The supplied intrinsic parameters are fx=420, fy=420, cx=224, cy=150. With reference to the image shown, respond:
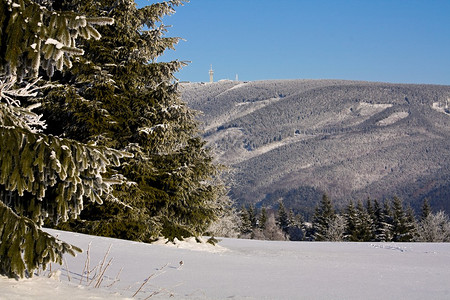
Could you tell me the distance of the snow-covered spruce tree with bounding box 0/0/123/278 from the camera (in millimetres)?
2945

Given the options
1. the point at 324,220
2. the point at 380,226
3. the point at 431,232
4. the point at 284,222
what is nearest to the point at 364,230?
the point at 380,226

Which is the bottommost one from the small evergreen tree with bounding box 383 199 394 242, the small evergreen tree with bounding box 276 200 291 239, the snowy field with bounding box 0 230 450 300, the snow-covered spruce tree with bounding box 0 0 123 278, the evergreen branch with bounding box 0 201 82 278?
the small evergreen tree with bounding box 276 200 291 239

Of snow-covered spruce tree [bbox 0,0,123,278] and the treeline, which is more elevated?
snow-covered spruce tree [bbox 0,0,123,278]

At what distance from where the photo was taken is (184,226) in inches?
483

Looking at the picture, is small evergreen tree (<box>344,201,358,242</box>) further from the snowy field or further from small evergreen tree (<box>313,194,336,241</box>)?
the snowy field

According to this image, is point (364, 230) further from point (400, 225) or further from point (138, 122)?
point (138, 122)

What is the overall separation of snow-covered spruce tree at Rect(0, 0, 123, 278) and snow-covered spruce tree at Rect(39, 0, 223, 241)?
6.94 metres

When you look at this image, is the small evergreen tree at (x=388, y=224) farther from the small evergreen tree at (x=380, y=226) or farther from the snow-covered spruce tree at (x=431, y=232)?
the snow-covered spruce tree at (x=431, y=232)

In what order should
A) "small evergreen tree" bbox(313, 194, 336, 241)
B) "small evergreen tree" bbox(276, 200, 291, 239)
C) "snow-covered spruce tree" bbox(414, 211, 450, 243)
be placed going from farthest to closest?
"small evergreen tree" bbox(276, 200, 291, 239)
"small evergreen tree" bbox(313, 194, 336, 241)
"snow-covered spruce tree" bbox(414, 211, 450, 243)

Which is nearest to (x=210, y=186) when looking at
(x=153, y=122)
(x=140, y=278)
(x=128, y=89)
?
(x=153, y=122)

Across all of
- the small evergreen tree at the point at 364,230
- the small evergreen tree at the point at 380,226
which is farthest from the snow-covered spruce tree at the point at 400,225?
the small evergreen tree at the point at 364,230

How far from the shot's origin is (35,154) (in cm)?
316

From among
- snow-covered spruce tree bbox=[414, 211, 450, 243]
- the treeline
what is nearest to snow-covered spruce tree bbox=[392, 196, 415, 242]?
the treeline

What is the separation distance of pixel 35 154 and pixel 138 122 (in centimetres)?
862
